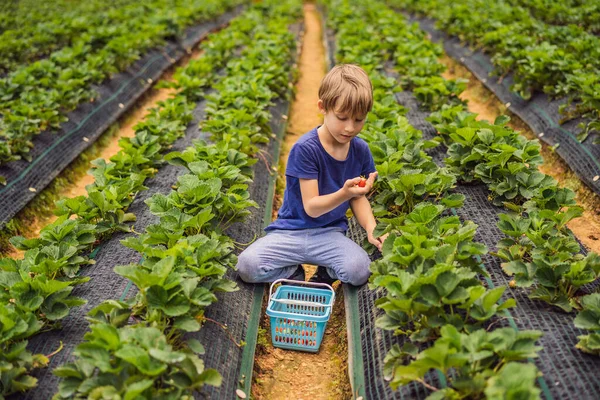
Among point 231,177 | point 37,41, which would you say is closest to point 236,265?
point 231,177

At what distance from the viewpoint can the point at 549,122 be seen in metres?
5.74

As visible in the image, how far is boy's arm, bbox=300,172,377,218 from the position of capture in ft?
9.50

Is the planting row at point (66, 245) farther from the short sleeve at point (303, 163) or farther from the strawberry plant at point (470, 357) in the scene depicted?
the strawberry plant at point (470, 357)

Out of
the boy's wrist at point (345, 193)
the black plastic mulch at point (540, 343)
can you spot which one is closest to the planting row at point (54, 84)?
the boy's wrist at point (345, 193)

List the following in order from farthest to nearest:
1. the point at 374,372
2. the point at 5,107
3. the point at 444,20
A: the point at 444,20, the point at 5,107, the point at 374,372

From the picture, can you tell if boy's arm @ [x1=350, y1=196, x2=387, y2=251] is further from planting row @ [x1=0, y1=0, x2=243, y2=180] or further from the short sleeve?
planting row @ [x1=0, y1=0, x2=243, y2=180]

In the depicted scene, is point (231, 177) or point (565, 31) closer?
point (231, 177)

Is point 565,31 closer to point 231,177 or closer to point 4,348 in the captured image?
point 231,177

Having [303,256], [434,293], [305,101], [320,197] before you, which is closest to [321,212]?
[320,197]

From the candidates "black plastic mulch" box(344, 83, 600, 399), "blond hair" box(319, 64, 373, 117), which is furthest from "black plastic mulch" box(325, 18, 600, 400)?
"blond hair" box(319, 64, 373, 117)

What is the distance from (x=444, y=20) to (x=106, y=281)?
29.2 feet

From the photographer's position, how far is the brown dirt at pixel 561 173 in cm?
448

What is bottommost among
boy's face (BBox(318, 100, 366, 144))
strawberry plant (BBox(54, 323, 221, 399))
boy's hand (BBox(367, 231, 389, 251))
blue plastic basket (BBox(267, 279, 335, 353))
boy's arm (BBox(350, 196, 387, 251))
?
blue plastic basket (BBox(267, 279, 335, 353))

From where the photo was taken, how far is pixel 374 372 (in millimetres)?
2709
